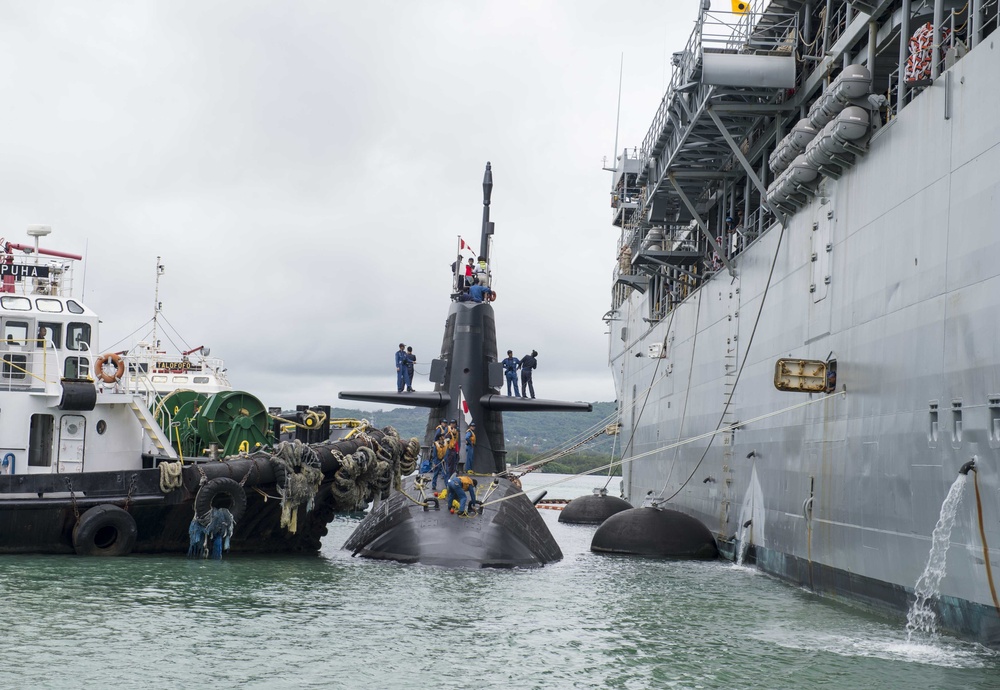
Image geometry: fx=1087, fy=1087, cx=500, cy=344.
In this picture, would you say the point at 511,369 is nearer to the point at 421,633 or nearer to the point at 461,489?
the point at 461,489

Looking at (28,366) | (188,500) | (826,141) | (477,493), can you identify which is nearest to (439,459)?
(477,493)

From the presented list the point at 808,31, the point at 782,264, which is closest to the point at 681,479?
the point at 782,264

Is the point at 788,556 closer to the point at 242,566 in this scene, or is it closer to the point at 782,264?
the point at 782,264

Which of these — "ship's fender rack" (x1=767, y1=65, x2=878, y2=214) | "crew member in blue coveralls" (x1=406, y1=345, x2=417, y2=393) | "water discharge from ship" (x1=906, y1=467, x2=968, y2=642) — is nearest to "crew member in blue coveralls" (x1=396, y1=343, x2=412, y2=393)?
"crew member in blue coveralls" (x1=406, y1=345, x2=417, y2=393)

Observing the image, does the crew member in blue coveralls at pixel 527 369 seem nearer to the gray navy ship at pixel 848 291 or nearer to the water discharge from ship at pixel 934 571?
the gray navy ship at pixel 848 291

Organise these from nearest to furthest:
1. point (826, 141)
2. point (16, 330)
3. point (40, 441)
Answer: point (826, 141) → point (40, 441) → point (16, 330)

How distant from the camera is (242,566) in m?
21.8

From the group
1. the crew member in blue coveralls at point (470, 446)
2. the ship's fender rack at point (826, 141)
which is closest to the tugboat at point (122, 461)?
the crew member in blue coveralls at point (470, 446)

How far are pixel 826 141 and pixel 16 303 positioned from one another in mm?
17170

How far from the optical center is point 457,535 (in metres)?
23.5

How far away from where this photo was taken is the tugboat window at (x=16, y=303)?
23500mm

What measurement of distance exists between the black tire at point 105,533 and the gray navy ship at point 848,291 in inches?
505

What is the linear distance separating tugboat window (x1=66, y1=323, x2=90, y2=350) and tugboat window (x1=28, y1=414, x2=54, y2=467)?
6.48 feet

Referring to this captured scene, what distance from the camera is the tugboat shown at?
2122 cm
